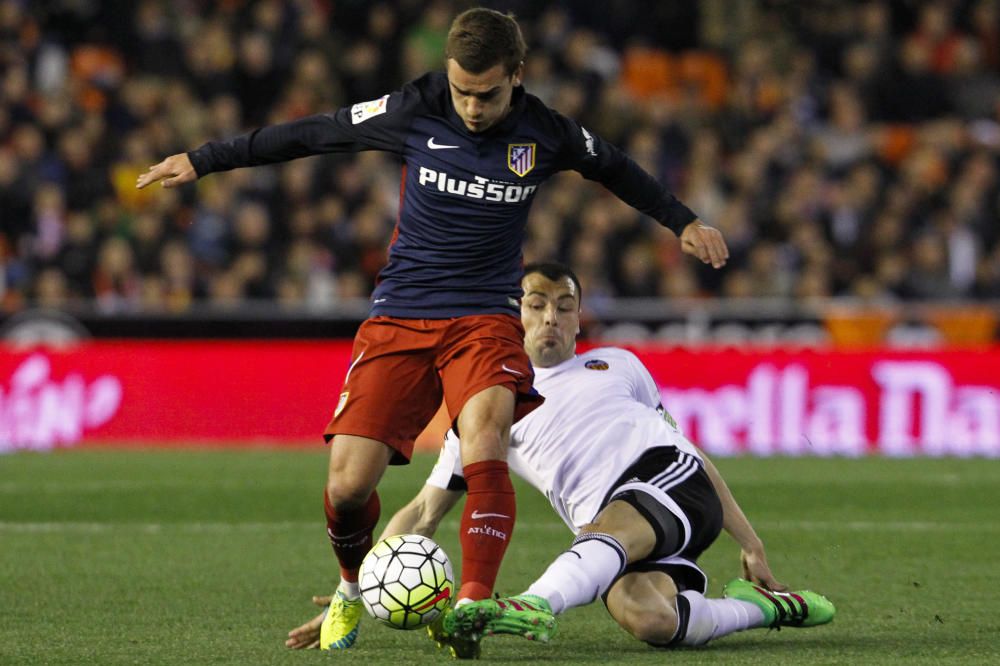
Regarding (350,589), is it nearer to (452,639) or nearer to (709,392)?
(452,639)

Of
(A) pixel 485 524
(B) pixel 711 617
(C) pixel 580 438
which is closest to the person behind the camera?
(A) pixel 485 524

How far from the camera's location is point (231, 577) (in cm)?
727

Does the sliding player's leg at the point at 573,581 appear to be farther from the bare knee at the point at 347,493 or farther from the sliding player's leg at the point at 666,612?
the bare knee at the point at 347,493

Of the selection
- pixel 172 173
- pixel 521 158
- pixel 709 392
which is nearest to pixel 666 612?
pixel 521 158

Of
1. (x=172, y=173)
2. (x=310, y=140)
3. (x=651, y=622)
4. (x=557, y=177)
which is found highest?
(x=557, y=177)

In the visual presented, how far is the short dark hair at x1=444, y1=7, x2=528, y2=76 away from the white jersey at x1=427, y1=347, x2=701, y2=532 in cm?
115

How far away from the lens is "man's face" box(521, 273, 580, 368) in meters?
6.03

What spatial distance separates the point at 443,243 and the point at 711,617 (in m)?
1.46

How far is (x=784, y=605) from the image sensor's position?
5691mm

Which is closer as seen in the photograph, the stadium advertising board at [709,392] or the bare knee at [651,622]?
the bare knee at [651,622]

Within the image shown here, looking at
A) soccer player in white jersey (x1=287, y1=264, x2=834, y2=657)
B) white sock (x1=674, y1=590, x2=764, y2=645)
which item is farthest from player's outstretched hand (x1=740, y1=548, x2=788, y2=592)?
white sock (x1=674, y1=590, x2=764, y2=645)

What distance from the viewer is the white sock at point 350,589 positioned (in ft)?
18.5

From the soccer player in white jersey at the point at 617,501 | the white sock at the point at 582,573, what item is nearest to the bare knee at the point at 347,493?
the soccer player in white jersey at the point at 617,501

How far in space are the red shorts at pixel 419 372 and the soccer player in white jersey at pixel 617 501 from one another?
309 mm
